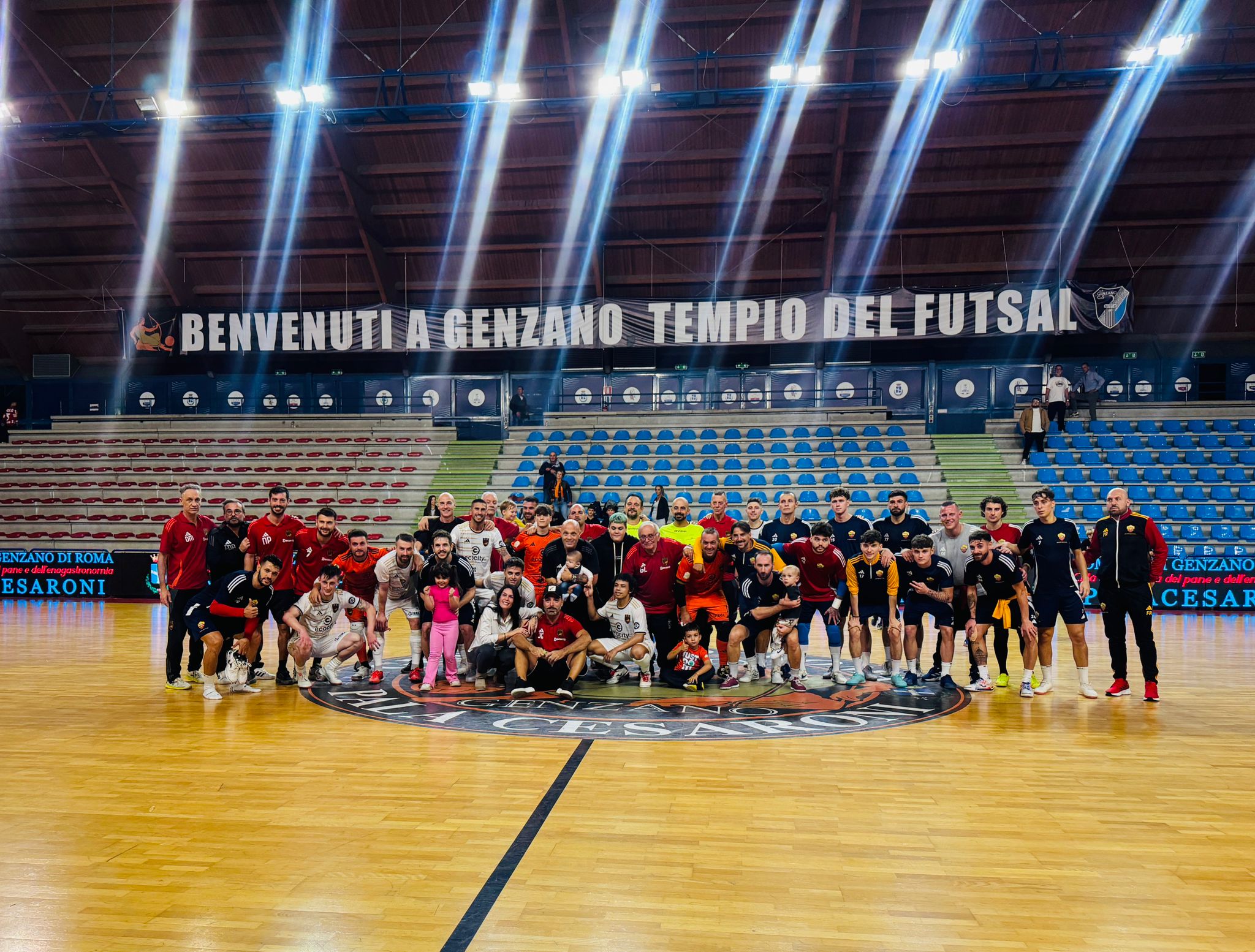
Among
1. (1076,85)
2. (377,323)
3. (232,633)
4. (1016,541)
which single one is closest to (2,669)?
(232,633)

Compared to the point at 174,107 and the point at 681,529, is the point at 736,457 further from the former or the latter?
the point at 174,107

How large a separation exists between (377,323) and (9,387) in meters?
12.7

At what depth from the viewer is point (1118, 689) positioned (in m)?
8.39

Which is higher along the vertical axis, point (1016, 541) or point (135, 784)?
point (1016, 541)

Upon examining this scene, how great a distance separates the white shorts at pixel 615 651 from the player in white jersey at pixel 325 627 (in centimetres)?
245

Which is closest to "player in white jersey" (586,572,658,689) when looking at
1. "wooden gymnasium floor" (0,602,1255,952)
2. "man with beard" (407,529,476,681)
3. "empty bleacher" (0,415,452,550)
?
"man with beard" (407,529,476,681)

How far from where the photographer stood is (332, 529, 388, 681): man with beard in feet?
29.7

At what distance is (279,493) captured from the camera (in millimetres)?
8750

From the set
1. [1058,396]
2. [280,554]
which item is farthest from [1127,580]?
[1058,396]

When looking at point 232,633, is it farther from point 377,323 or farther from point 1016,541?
point 377,323

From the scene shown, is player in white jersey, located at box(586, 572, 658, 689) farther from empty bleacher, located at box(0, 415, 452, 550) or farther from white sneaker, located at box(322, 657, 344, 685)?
empty bleacher, located at box(0, 415, 452, 550)

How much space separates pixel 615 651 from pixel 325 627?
3.08 metres

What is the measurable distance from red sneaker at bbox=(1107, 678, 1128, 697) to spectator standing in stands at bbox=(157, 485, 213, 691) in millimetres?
9325

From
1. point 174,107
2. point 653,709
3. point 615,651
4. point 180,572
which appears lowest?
point 653,709
